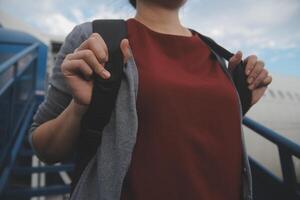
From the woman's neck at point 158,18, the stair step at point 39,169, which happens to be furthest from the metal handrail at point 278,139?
the stair step at point 39,169

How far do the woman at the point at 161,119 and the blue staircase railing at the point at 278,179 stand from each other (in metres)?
0.73

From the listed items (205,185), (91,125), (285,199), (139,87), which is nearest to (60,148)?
(91,125)

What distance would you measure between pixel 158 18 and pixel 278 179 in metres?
1.15

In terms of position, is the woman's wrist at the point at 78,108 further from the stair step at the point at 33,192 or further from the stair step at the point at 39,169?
the stair step at the point at 39,169

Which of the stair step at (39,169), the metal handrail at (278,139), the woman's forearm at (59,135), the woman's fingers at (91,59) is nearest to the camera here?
the woman's fingers at (91,59)

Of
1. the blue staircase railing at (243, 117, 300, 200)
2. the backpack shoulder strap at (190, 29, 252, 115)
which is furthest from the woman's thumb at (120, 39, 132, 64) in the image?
the blue staircase railing at (243, 117, 300, 200)

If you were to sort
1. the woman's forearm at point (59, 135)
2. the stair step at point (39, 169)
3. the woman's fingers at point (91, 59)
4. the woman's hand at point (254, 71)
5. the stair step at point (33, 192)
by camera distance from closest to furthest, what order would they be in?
1. the woman's fingers at point (91, 59)
2. the woman's forearm at point (59, 135)
3. the woman's hand at point (254, 71)
4. the stair step at point (33, 192)
5. the stair step at point (39, 169)

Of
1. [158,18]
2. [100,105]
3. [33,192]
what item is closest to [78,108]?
[100,105]

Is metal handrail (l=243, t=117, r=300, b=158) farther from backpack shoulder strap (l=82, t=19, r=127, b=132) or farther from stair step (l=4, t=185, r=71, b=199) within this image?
stair step (l=4, t=185, r=71, b=199)

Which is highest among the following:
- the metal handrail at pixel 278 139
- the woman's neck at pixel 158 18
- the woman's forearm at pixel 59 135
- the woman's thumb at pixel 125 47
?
the woman's neck at pixel 158 18

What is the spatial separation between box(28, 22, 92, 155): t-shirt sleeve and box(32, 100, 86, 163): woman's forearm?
0.09 feet

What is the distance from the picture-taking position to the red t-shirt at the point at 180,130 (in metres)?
0.70

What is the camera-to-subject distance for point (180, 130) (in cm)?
73

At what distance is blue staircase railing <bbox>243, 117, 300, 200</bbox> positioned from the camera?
143 cm
